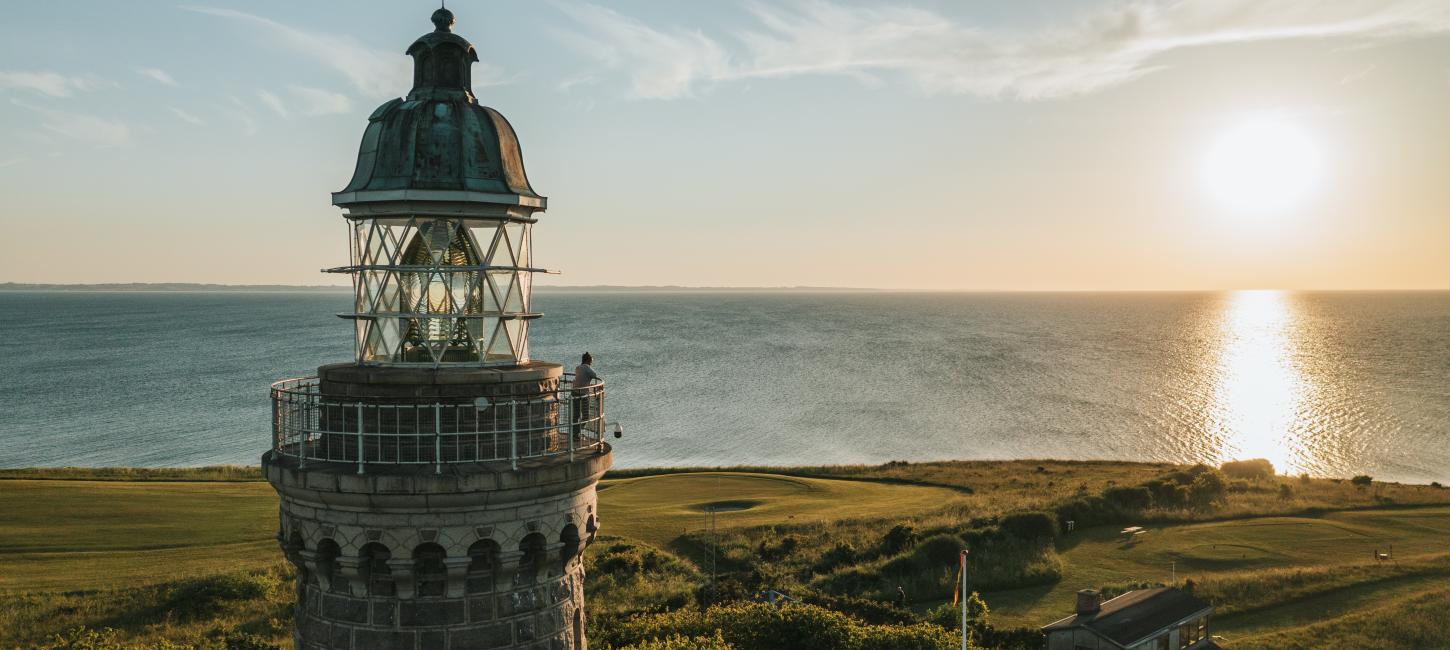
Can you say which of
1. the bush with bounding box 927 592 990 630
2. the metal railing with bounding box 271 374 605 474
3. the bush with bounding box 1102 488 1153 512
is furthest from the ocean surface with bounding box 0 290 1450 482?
the metal railing with bounding box 271 374 605 474

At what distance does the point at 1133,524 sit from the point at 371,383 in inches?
1531

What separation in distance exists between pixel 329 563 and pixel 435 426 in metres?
1.93

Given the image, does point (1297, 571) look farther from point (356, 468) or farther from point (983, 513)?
point (356, 468)

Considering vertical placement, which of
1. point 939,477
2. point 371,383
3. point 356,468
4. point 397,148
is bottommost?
point 939,477

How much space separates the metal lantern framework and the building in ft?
58.7

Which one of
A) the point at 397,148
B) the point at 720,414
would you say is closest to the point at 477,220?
the point at 397,148

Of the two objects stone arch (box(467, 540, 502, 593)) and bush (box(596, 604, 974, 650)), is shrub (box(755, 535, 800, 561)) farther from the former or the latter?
stone arch (box(467, 540, 502, 593))

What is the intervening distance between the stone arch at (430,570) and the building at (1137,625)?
1778 centimetres

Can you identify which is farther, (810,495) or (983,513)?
(810,495)

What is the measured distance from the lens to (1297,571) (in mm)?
33719

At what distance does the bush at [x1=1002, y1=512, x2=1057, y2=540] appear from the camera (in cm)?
3803

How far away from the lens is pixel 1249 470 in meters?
59.6

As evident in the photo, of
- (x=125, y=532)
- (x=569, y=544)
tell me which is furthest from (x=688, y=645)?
(x=125, y=532)

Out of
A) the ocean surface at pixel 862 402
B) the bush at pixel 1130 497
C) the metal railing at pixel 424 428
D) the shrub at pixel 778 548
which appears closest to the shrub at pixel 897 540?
the shrub at pixel 778 548
